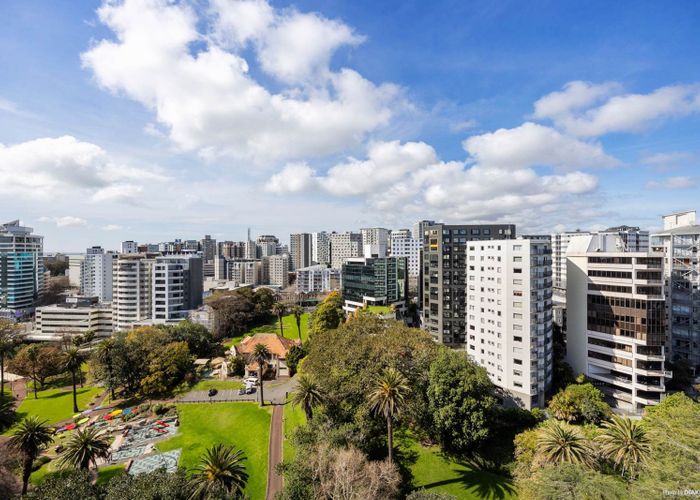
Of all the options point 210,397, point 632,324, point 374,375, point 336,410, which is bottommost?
point 210,397

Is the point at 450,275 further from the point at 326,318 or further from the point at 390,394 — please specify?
the point at 390,394

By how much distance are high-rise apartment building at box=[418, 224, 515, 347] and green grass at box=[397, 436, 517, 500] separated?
3939 cm

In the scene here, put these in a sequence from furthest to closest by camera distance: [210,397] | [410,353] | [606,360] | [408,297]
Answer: [408,297]
[210,397]
[606,360]
[410,353]

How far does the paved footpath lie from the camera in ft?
130

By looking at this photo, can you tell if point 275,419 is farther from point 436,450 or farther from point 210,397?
point 436,450

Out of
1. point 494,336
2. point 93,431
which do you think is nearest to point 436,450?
point 494,336

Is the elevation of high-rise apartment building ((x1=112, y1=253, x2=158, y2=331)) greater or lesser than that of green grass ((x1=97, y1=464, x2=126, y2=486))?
greater

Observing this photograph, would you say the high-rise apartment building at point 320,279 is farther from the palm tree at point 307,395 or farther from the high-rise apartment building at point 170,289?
the palm tree at point 307,395

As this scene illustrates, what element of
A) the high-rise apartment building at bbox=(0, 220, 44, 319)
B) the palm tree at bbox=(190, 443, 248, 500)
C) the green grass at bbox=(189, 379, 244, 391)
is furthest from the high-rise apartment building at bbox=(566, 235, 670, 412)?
the high-rise apartment building at bbox=(0, 220, 44, 319)

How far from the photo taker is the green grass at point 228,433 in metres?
44.2

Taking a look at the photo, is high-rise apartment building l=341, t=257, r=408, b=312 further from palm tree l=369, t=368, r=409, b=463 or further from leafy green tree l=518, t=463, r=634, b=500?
leafy green tree l=518, t=463, r=634, b=500

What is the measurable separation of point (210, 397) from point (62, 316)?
80359 millimetres

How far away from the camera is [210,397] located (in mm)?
62594

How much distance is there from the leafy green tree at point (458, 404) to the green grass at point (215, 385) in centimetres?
4015
